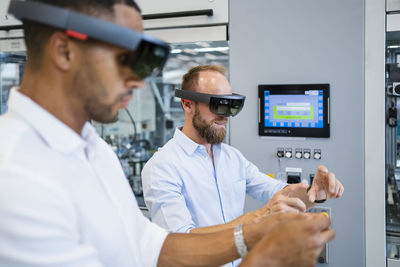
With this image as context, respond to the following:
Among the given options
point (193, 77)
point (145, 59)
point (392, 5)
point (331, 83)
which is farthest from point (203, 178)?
point (392, 5)

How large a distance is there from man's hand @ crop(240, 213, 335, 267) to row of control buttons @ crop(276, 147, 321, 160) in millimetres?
1543

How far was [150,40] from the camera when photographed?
90 cm

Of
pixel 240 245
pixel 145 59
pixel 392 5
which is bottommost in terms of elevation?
pixel 240 245

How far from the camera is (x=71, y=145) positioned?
0.93m

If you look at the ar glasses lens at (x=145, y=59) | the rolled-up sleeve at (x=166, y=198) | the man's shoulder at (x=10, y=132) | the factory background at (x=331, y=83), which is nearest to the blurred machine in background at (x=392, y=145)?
the factory background at (x=331, y=83)

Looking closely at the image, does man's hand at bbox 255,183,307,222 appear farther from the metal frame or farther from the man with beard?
the metal frame

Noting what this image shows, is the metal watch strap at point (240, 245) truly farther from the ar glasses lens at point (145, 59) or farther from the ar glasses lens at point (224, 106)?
the ar glasses lens at point (224, 106)

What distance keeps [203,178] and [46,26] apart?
49.6 inches

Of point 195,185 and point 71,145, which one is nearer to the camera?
point 71,145

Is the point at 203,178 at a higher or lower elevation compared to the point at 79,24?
lower

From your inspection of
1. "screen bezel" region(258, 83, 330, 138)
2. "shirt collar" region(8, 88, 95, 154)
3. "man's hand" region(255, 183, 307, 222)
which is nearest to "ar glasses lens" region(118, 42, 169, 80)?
"shirt collar" region(8, 88, 95, 154)

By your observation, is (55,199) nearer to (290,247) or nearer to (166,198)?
(290,247)

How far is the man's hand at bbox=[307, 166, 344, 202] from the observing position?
1591 mm

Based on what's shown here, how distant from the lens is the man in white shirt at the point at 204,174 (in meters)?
1.75
